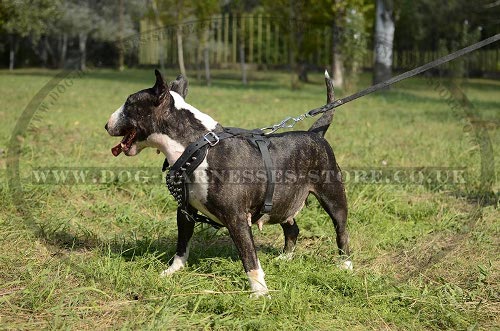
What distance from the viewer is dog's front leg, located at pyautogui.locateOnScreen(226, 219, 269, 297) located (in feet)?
A: 12.5

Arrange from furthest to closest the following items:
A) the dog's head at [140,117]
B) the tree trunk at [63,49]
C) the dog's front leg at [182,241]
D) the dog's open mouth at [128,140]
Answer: the tree trunk at [63,49] < the dog's front leg at [182,241] < the dog's open mouth at [128,140] < the dog's head at [140,117]

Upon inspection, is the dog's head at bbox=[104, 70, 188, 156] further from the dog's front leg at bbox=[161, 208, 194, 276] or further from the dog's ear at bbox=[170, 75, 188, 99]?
the dog's front leg at bbox=[161, 208, 194, 276]

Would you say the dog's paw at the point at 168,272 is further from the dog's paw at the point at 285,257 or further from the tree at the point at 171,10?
the tree at the point at 171,10

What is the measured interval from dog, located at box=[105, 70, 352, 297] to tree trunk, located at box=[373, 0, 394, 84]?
661 inches

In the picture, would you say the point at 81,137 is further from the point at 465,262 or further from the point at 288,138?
the point at 465,262

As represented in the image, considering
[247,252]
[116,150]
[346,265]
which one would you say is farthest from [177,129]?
[346,265]

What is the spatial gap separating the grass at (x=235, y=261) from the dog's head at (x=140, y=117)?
0.89 metres

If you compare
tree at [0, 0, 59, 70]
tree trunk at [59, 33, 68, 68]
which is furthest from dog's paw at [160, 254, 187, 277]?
tree trunk at [59, 33, 68, 68]

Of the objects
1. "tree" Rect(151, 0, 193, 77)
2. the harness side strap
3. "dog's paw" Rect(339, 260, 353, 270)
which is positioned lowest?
"dog's paw" Rect(339, 260, 353, 270)

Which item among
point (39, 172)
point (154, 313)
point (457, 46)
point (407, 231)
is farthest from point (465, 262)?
point (457, 46)

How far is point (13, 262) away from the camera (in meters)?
4.22

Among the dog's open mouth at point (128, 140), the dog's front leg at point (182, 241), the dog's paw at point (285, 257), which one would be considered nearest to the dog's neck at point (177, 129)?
the dog's open mouth at point (128, 140)

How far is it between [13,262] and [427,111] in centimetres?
1283

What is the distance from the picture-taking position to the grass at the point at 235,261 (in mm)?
3566
